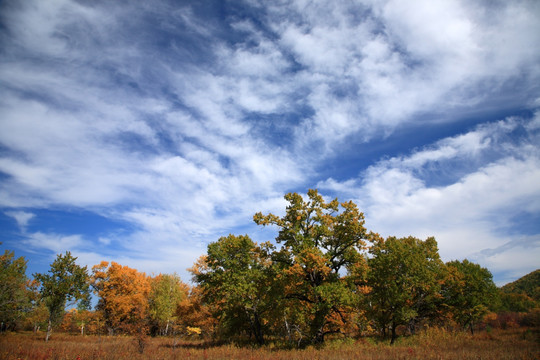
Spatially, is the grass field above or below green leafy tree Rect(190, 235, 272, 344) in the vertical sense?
below

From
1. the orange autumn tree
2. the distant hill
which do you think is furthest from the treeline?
the distant hill

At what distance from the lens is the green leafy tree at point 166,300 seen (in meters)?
51.8

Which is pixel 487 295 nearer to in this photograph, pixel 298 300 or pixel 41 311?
pixel 298 300

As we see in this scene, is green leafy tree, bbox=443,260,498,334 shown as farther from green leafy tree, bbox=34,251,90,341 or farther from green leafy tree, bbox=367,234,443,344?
green leafy tree, bbox=34,251,90,341

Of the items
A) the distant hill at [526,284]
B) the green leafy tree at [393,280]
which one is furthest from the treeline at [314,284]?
the distant hill at [526,284]

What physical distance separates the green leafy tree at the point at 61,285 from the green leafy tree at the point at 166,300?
2332cm

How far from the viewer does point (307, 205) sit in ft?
84.9

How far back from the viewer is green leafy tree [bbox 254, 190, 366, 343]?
75.2 feet

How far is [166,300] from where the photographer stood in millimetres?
52500

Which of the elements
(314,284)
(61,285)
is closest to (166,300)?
(61,285)

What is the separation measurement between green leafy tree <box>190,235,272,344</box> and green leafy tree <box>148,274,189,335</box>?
24337 millimetres

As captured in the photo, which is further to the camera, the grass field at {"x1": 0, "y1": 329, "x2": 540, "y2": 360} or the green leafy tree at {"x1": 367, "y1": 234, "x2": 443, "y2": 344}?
the green leafy tree at {"x1": 367, "y1": 234, "x2": 443, "y2": 344}

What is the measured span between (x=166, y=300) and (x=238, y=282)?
33.1 m

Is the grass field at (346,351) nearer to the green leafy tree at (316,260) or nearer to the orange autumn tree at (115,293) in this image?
the green leafy tree at (316,260)
